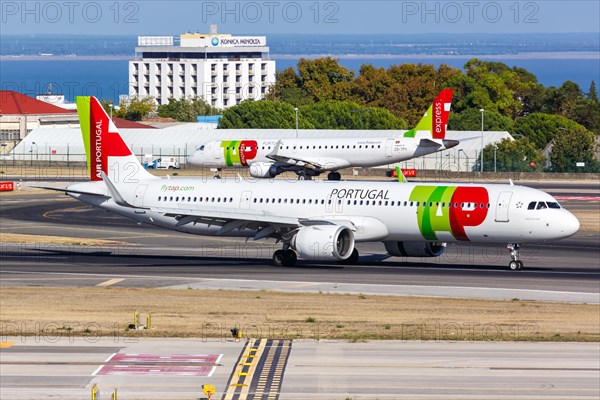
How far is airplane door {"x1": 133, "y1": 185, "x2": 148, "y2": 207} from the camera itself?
2196 inches

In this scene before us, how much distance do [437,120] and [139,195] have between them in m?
49.4

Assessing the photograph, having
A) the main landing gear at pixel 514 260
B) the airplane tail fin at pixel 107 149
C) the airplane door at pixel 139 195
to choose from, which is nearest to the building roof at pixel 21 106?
the airplane tail fin at pixel 107 149

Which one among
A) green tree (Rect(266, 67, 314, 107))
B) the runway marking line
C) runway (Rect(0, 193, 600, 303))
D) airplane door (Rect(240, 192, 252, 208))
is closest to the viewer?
runway (Rect(0, 193, 600, 303))

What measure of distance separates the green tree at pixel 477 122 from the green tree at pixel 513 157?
75.8 ft

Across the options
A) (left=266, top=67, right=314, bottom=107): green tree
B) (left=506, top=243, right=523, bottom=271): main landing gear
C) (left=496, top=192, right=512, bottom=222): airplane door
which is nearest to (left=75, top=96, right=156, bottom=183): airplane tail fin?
(left=496, top=192, right=512, bottom=222): airplane door

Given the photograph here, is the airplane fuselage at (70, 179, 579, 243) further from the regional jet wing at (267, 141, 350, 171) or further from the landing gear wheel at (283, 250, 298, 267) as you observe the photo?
the regional jet wing at (267, 141, 350, 171)

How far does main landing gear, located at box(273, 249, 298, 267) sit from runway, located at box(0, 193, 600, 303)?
15.3 inches

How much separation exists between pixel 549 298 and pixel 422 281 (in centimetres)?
610

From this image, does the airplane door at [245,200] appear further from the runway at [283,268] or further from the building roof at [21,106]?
the building roof at [21,106]

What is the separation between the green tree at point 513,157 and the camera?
11725 cm

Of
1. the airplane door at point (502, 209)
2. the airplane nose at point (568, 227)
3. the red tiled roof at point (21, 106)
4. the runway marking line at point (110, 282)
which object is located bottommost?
the runway marking line at point (110, 282)

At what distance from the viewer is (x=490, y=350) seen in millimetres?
32406

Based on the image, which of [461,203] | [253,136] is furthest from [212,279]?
[253,136]

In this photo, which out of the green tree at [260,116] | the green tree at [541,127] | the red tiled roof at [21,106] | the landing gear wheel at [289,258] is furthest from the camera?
the red tiled roof at [21,106]
